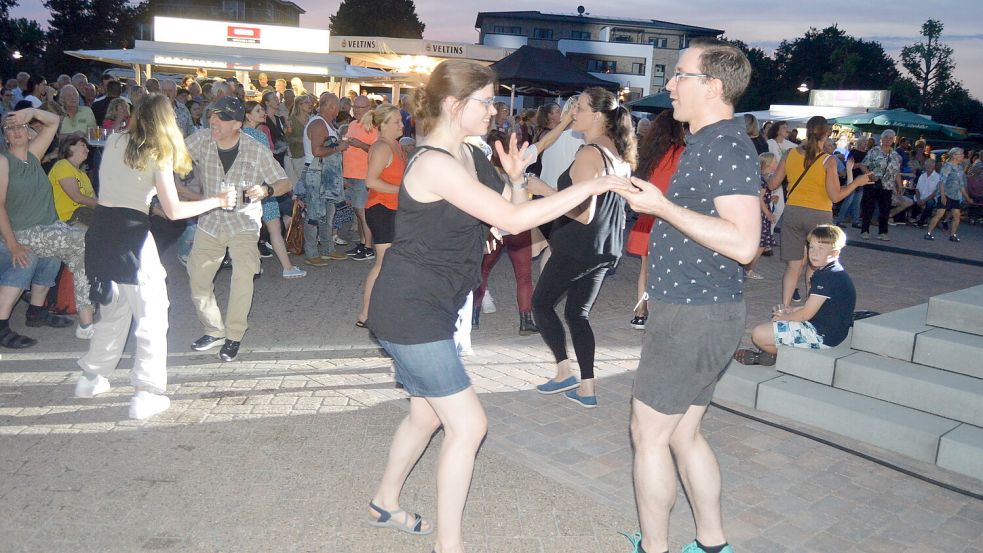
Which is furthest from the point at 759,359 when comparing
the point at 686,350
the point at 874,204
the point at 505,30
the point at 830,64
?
the point at 830,64

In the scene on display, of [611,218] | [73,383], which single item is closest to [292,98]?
[73,383]

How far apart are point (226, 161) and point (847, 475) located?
193 inches

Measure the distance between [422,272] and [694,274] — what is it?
1032mm

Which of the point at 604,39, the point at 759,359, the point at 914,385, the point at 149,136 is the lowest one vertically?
the point at 759,359

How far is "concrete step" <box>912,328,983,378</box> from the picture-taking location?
16.8ft

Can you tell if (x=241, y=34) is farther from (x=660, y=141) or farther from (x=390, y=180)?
(x=660, y=141)

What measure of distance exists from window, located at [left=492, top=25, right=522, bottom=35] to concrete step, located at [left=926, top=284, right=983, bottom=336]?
305 ft

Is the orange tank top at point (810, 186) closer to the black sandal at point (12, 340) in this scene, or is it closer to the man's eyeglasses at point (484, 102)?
the man's eyeglasses at point (484, 102)

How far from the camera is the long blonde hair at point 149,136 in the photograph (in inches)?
184

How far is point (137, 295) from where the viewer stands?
4781 millimetres

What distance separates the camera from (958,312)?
5.53 meters

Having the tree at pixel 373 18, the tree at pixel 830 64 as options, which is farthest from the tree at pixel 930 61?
the tree at pixel 373 18

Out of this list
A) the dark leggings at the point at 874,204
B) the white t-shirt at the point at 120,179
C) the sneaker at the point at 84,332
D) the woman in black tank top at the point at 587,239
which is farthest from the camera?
the dark leggings at the point at 874,204

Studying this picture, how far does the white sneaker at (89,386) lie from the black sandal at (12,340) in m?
1.40
